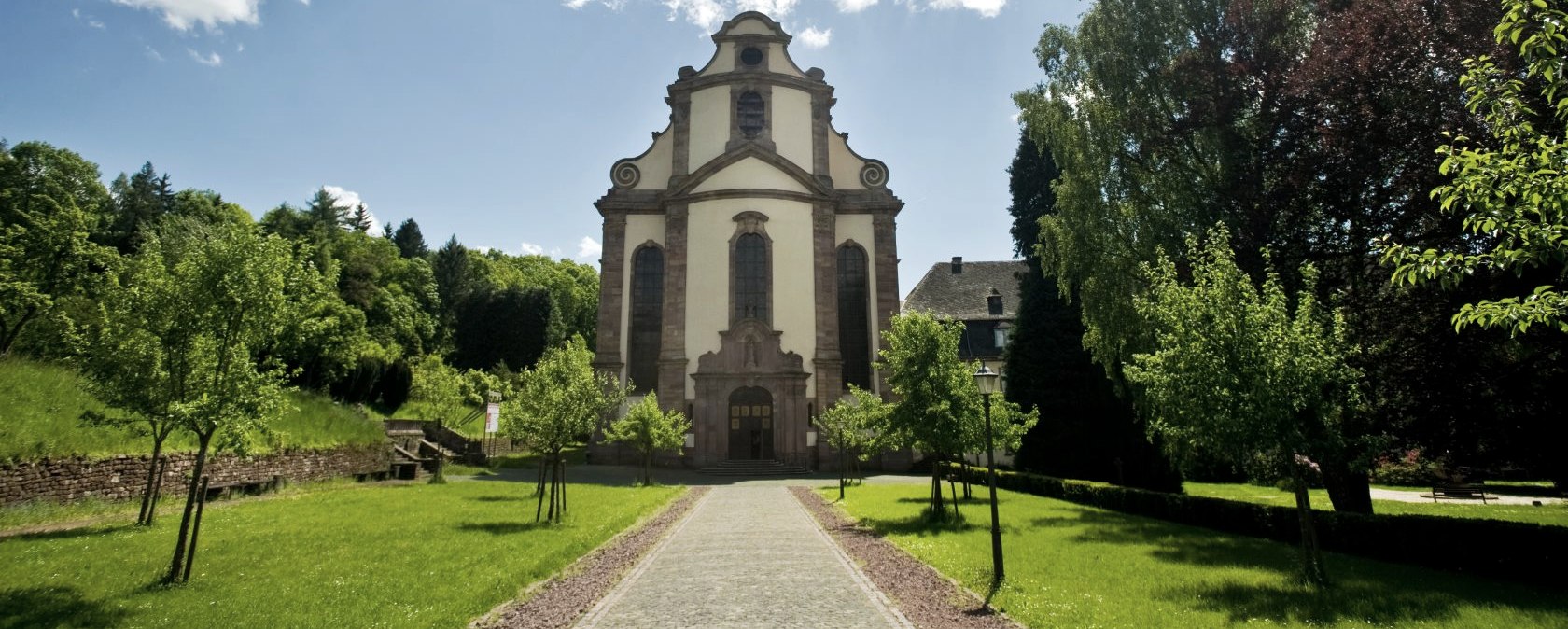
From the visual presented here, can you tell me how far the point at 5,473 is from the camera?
15594 mm

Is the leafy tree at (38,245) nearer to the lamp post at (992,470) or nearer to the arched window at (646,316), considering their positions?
the arched window at (646,316)

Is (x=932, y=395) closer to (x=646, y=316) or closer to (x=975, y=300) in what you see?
(x=646, y=316)

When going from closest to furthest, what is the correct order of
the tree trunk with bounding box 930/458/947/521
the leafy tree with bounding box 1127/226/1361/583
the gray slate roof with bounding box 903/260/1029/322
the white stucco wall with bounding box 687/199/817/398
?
1. the leafy tree with bounding box 1127/226/1361/583
2. the tree trunk with bounding box 930/458/947/521
3. the white stucco wall with bounding box 687/199/817/398
4. the gray slate roof with bounding box 903/260/1029/322

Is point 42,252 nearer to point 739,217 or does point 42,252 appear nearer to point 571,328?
point 739,217

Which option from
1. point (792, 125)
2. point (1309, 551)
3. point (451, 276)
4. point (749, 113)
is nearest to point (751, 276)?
point (792, 125)

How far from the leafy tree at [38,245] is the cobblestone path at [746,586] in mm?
28319

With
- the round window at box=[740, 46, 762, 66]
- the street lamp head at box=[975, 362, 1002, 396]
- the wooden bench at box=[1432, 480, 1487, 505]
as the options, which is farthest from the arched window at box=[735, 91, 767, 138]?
the wooden bench at box=[1432, 480, 1487, 505]

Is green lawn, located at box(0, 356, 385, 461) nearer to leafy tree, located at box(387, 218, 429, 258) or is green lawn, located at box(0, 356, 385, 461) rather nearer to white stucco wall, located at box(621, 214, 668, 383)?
white stucco wall, located at box(621, 214, 668, 383)

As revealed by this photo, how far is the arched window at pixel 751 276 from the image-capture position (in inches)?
1565

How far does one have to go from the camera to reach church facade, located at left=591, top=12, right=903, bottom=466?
3812 cm

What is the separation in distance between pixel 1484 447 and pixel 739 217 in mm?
31560

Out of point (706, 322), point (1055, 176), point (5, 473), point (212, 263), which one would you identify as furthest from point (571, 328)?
point (212, 263)

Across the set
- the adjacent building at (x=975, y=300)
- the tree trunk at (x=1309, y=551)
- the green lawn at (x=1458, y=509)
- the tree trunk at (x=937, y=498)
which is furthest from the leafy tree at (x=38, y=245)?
the green lawn at (x=1458, y=509)

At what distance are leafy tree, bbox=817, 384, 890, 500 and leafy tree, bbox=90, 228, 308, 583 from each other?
13249 mm
